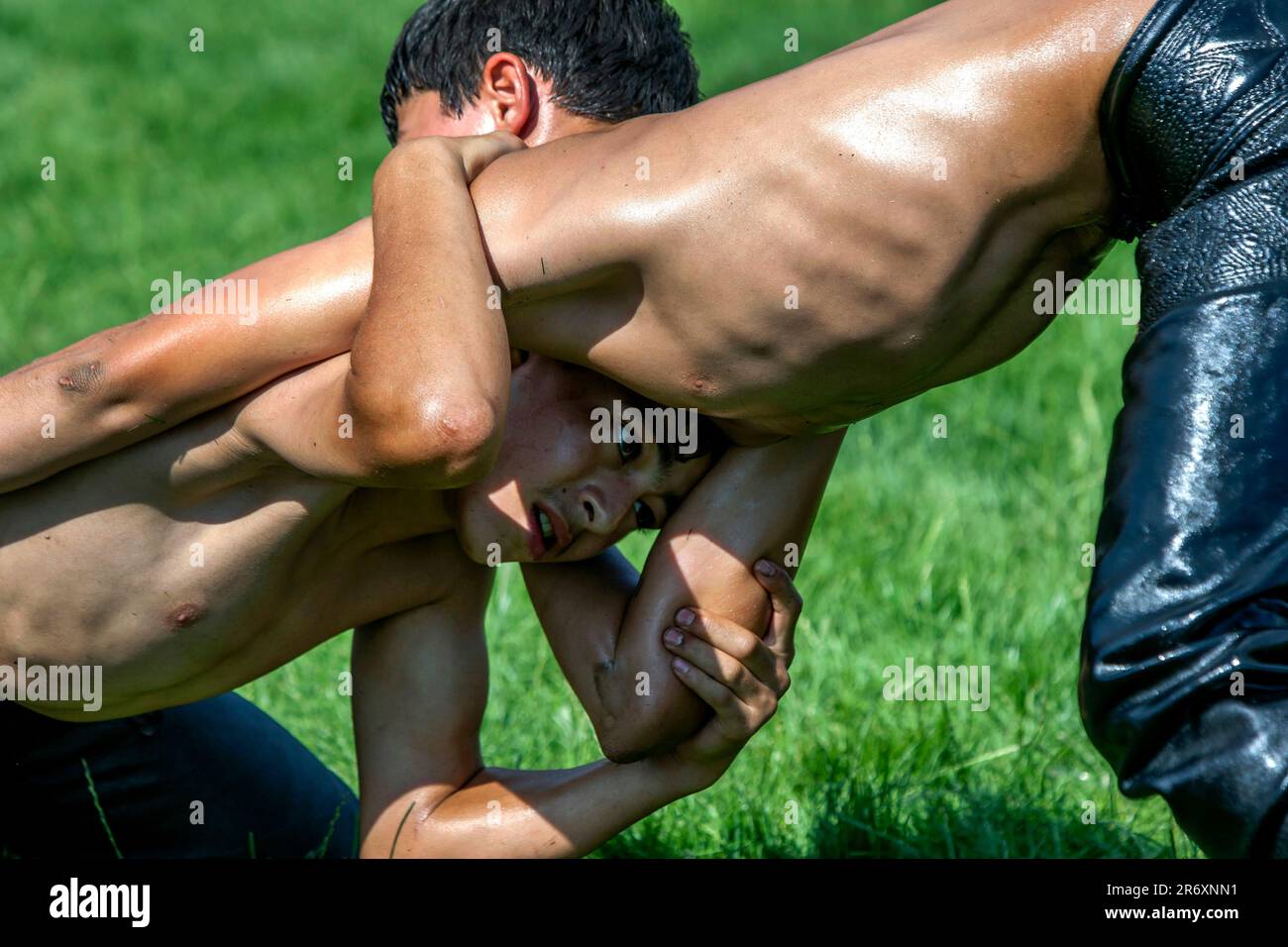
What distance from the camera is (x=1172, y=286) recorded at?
231 cm

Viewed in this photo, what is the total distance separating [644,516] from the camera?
10.3 feet

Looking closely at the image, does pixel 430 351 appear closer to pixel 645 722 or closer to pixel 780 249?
pixel 780 249

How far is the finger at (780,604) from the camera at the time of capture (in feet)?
10.0

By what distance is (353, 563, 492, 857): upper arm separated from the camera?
11.4 ft

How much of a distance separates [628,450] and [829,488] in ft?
11.6

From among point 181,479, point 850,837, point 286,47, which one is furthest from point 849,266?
point 286,47

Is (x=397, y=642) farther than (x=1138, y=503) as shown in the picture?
Yes

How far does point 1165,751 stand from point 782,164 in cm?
98

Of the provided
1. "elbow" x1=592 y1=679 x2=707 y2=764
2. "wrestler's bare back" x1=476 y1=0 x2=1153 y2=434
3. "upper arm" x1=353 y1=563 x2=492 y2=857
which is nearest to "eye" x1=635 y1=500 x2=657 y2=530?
"elbow" x1=592 y1=679 x2=707 y2=764

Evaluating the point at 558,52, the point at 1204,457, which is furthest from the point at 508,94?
the point at 1204,457

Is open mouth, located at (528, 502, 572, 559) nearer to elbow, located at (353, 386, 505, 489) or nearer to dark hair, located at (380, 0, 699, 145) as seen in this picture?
elbow, located at (353, 386, 505, 489)

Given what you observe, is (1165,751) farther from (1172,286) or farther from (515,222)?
(515,222)

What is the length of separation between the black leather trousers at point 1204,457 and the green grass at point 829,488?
160 cm

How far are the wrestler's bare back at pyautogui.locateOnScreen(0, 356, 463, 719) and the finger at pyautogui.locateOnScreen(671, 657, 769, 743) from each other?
2.02ft
